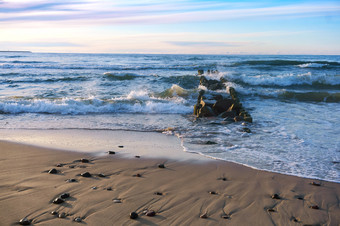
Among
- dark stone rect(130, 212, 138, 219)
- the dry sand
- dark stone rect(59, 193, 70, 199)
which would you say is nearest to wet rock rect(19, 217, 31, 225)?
the dry sand

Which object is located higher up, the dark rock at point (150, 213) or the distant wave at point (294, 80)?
the distant wave at point (294, 80)

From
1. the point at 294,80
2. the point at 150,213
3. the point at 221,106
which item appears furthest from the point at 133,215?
the point at 294,80

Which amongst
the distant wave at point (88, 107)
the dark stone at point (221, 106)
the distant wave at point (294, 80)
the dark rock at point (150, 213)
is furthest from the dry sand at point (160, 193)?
the distant wave at point (294, 80)

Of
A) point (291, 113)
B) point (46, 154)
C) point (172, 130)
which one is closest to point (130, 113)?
point (172, 130)

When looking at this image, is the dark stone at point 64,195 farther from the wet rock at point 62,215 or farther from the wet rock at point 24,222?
the wet rock at point 24,222

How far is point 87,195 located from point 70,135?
144 inches

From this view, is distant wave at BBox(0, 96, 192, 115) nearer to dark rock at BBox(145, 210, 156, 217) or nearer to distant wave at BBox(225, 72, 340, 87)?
dark rock at BBox(145, 210, 156, 217)

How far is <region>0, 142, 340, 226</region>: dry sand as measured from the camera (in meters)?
3.09

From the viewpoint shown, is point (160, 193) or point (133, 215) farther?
point (160, 193)

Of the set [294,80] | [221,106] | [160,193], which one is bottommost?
[160,193]

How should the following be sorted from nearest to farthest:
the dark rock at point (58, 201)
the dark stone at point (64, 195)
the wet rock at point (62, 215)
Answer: the wet rock at point (62, 215) < the dark rock at point (58, 201) < the dark stone at point (64, 195)

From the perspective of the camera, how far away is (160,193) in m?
3.67

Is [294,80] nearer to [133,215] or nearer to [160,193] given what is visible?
[160,193]

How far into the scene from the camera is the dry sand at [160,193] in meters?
3.09
